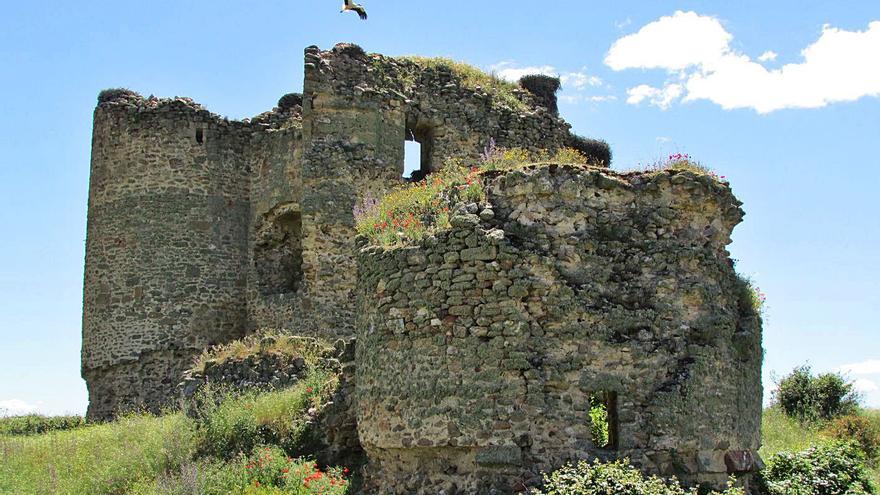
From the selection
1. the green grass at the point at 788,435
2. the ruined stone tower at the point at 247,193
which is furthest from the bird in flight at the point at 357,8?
the green grass at the point at 788,435

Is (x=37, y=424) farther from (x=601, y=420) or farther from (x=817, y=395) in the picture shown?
(x=817, y=395)

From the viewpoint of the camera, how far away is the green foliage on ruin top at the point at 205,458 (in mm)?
13367

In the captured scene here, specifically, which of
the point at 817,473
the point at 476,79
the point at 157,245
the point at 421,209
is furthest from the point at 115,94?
the point at 817,473

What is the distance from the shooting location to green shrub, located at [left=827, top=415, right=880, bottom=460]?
23.3 meters

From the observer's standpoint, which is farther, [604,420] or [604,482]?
[604,420]

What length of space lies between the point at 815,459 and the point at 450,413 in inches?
233

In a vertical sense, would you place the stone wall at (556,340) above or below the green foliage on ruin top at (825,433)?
above

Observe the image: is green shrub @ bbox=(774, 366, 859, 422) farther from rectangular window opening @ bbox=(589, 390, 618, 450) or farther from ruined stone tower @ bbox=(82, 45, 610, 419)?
rectangular window opening @ bbox=(589, 390, 618, 450)

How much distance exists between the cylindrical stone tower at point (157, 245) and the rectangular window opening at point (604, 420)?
9972mm

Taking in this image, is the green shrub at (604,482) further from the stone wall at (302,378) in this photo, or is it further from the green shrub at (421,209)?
the stone wall at (302,378)

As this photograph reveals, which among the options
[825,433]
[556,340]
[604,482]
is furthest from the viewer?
[825,433]

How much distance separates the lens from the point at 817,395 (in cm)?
2655

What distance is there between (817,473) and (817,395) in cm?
1342

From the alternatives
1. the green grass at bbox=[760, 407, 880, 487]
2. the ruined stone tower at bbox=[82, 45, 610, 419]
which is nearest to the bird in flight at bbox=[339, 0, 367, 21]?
the ruined stone tower at bbox=[82, 45, 610, 419]
